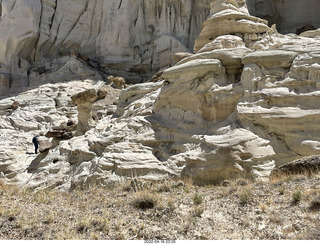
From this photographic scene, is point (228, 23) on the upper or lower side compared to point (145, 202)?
upper

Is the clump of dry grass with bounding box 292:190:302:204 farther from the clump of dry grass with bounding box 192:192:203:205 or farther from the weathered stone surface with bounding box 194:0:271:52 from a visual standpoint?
the weathered stone surface with bounding box 194:0:271:52

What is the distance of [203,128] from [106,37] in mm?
23315

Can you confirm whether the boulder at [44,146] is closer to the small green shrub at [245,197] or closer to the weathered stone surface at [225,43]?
the weathered stone surface at [225,43]

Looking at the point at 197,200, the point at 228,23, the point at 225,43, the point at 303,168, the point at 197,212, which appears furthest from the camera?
the point at 228,23

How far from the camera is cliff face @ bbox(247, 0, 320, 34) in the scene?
3023cm

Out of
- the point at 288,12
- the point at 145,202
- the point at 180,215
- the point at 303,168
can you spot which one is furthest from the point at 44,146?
the point at 288,12

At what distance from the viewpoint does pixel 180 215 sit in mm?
6574

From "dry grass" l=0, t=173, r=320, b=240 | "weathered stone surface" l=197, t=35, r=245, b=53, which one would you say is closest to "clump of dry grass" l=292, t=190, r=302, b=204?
"dry grass" l=0, t=173, r=320, b=240

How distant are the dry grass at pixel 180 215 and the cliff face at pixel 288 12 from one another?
26.3 m

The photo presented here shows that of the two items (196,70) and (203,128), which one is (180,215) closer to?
(203,128)

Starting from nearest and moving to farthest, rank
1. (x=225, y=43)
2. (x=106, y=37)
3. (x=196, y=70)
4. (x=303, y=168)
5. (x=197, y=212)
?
(x=197, y=212) < (x=303, y=168) < (x=196, y=70) < (x=225, y=43) < (x=106, y=37)
